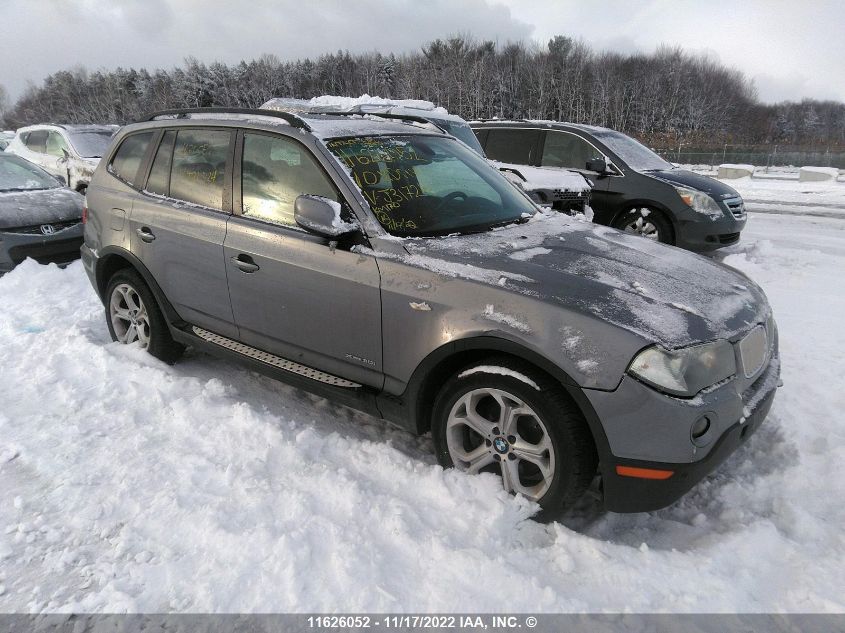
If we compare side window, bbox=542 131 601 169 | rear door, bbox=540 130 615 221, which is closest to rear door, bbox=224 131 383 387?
rear door, bbox=540 130 615 221

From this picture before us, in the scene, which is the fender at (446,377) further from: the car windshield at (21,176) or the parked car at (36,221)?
the car windshield at (21,176)

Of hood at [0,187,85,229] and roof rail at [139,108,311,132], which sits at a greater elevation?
roof rail at [139,108,311,132]

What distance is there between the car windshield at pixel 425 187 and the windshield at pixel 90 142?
955cm

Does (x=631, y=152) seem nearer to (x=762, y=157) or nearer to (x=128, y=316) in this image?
(x=128, y=316)

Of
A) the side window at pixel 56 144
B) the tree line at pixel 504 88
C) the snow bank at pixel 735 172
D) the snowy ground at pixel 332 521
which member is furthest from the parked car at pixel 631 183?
the tree line at pixel 504 88

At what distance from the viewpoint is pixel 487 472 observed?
2.82 metres

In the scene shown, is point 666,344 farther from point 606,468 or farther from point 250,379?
point 250,379

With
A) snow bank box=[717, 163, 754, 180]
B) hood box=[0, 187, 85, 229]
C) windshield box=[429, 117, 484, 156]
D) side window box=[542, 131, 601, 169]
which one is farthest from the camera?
snow bank box=[717, 163, 754, 180]

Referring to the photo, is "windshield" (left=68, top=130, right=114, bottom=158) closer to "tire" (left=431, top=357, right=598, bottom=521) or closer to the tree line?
"tire" (left=431, top=357, right=598, bottom=521)

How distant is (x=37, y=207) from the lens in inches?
275

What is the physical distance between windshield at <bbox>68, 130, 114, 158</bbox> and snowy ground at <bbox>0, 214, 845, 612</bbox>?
866 cm

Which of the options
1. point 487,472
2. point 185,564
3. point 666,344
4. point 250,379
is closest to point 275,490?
point 185,564

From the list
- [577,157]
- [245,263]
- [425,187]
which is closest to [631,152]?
[577,157]

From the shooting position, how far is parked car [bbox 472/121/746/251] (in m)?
7.48
